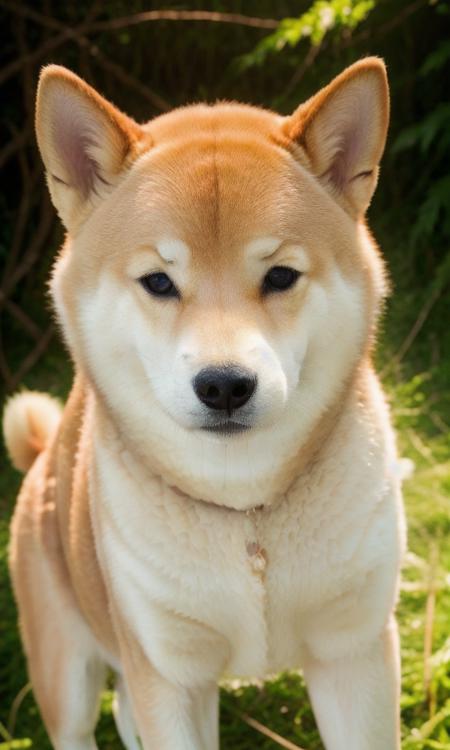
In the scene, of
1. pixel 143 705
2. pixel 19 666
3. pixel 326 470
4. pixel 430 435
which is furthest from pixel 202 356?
pixel 430 435

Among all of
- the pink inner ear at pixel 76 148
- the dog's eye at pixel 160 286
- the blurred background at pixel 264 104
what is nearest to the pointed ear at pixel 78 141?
the pink inner ear at pixel 76 148

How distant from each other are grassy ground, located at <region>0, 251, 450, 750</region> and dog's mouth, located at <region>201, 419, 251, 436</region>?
97 centimetres

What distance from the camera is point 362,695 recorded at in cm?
202

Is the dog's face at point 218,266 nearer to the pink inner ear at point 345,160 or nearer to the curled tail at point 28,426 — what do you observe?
the pink inner ear at point 345,160

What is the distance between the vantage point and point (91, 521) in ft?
7.12

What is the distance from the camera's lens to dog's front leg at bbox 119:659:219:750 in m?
1.94

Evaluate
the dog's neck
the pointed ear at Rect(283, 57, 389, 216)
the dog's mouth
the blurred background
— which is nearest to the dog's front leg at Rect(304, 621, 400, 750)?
the dog's neck

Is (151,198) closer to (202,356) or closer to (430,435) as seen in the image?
(202,356)

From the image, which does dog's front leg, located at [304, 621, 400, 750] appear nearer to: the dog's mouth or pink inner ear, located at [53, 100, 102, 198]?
the dog's mouth

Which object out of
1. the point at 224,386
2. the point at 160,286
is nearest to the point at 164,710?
the point at 224,386

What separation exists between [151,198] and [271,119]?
0.35 m

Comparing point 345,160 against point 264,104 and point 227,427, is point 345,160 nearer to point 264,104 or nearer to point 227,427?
point 227,427

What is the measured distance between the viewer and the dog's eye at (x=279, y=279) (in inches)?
70.8

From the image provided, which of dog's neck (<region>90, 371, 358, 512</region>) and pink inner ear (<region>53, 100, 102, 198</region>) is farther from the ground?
pink inner ear (<region>53, 100, 102, 198</region>)
